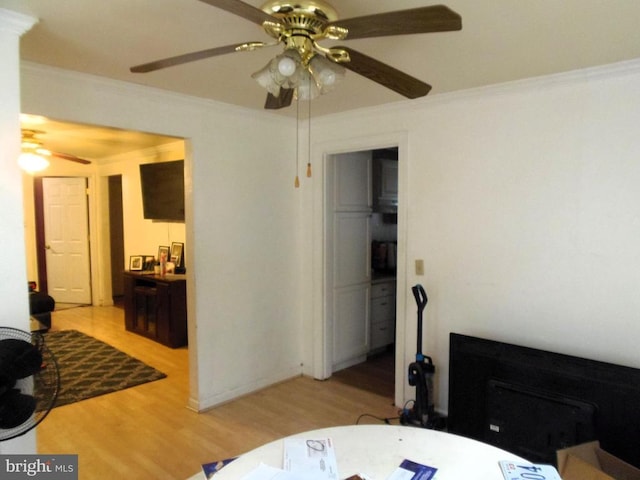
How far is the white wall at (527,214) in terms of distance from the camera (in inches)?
93.9

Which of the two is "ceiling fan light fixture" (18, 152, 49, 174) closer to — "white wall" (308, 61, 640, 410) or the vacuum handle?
"white wall" (308, 61, 640, 410)

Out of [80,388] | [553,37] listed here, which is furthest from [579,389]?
[80,388]

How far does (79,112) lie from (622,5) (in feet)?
9.08

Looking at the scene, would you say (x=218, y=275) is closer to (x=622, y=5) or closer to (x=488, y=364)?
(x=488, y=364)

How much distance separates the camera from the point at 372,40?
2045 millimetres

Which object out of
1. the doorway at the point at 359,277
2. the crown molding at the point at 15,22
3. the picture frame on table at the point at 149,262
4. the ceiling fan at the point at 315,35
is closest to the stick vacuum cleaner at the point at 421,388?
the doorway at the point at 359,277

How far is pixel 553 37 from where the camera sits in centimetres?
199

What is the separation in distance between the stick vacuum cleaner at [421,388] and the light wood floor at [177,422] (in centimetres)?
31

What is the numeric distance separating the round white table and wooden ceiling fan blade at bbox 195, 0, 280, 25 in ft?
4.68

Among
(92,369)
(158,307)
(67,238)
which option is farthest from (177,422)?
(67,238)

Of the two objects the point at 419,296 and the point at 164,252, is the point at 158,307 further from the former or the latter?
the point at 419,296

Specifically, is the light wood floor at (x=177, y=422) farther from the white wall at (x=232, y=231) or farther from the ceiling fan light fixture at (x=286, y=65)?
the ceiling fan light fixture at (x=286, y=65)

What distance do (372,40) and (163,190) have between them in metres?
3.95

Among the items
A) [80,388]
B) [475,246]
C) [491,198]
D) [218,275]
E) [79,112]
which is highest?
[79,112]
